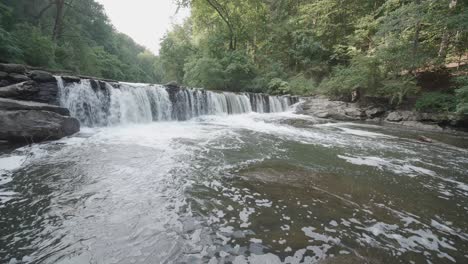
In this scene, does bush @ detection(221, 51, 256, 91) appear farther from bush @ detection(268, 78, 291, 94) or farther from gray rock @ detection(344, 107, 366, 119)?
gray rock @ detection(344, 107, 366, 119)

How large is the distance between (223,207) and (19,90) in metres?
6.98

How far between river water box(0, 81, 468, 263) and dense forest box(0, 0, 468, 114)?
3.08 meters

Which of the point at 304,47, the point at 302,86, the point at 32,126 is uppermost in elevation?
the point at 304,47

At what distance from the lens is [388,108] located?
1468cm

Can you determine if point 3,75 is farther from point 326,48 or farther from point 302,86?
point 326,48

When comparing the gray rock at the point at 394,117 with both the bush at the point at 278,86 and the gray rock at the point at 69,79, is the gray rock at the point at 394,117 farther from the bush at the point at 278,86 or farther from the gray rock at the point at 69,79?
the gray rock at the point at 69,79

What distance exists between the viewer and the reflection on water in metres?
2.15

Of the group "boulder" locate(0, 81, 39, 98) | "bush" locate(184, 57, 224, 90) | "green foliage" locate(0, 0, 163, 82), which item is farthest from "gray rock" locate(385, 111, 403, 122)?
"green foliage" locate(0, 0, 163, 82)

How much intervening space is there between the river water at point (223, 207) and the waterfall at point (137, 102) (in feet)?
10.2

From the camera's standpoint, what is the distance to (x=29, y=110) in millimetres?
5500

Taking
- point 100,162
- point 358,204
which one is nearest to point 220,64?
point 100,162

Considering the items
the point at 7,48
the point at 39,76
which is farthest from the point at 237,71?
the point at 39,76

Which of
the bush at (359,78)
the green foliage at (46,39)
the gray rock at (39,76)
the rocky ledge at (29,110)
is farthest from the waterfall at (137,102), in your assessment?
the bush at (359,78)

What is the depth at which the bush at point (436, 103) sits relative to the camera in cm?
1177
